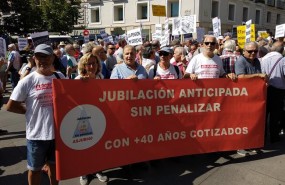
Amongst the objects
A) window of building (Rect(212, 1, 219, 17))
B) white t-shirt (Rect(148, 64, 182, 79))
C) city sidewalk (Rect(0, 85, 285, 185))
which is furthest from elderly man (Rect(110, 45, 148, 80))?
window of building (Rect(212, 1, 219, 17))

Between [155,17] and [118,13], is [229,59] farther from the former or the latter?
[118,13]

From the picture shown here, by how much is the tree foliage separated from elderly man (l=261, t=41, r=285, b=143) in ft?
79.4

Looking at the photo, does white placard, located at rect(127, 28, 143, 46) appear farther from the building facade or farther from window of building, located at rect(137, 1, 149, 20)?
window of building, located at rect(137, 1, 149, 20)

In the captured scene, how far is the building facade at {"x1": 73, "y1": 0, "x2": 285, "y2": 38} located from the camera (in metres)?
35.0

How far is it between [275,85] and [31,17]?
82.6ft

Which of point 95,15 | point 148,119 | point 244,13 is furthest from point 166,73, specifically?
point 244,13

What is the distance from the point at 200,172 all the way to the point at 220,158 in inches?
27.0

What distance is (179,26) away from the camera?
42.3ft

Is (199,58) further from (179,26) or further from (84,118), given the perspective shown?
(179,26)

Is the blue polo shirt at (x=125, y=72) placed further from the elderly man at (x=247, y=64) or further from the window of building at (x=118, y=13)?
the window of building at (x=118, y=13)

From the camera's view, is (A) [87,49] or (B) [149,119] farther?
(A) [87,49]

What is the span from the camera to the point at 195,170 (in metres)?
4.81

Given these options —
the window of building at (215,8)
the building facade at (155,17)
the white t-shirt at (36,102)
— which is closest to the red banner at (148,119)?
the white t-shirt at (36,102)

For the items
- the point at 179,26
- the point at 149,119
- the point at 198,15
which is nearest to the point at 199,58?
the point at 149,119
